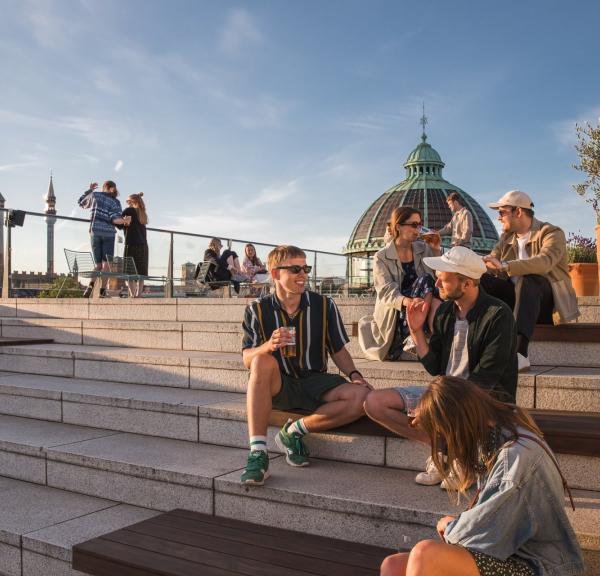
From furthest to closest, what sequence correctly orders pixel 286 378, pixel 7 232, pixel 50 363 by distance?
1. pixel 7 232
2. pixel 50 363
3. pixel 286 378

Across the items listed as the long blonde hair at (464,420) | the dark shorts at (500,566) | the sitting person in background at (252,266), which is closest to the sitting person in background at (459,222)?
the sitting person in background at (252,266)

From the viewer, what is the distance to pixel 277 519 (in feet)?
11.3

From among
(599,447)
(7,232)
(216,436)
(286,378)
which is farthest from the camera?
(7,232)

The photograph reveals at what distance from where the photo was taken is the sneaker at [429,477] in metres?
3.38

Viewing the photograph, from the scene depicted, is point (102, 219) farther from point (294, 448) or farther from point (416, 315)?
point (416, 315)

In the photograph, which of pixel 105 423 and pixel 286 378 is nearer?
pixel 286 378

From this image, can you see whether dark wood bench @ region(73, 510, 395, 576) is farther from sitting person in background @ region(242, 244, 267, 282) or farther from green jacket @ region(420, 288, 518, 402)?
sitting person in background @ region(242, 244, 267, 282)

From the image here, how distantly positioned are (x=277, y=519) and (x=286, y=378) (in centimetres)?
86

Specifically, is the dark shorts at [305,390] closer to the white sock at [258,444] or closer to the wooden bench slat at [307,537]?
the white sock at [258,444]

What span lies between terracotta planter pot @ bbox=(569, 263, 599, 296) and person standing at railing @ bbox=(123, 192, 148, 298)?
6.33 metres

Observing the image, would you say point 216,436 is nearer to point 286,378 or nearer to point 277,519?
point 286,378

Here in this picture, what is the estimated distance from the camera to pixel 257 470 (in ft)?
11.5

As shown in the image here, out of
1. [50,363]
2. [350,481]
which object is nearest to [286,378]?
[350,481]

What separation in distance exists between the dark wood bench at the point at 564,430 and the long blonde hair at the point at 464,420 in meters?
1.17
